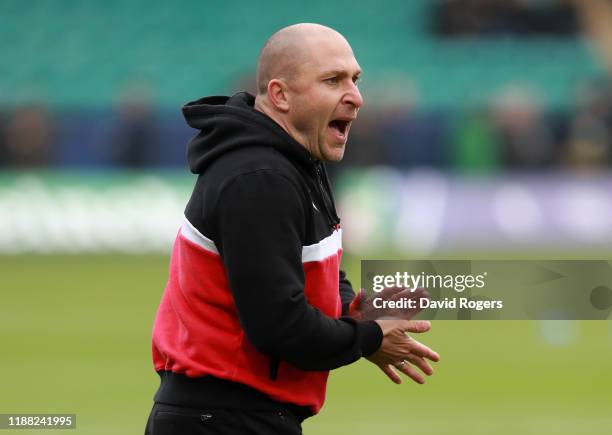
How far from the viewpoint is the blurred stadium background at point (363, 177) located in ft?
35.5

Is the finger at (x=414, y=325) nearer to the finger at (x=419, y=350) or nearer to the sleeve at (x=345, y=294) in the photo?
the finger at (x=419, y=350)

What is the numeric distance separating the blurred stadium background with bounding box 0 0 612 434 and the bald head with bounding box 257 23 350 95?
16.1ft

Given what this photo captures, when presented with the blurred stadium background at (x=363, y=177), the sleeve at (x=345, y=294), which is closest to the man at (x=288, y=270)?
the sleeve at (x=345, y=294)

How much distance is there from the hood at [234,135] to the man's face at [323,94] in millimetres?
80

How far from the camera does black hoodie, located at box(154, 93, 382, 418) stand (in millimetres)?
4270

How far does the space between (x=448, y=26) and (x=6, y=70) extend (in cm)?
842

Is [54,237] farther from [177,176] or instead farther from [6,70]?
[6,70]

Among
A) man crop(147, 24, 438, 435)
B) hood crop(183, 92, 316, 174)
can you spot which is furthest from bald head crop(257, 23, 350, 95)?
hood crop(183, 92, 316, 174)

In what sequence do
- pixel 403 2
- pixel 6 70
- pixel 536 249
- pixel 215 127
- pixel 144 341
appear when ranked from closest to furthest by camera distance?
pixel 215 127 < pixel 144 341 < pixel 536 249 < pixel 6 70 < pixel 403 2

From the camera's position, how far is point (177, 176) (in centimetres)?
2016

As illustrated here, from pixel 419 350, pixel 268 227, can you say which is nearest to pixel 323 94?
pixel 268 227

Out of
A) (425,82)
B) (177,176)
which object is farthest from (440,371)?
(425,82)

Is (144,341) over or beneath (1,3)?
beneath

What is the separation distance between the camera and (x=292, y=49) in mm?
4574
